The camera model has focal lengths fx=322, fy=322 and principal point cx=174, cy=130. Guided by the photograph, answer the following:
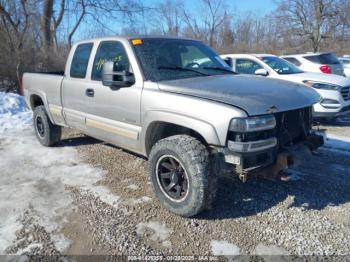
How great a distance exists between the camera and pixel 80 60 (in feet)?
16.2

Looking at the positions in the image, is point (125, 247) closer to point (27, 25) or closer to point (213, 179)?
point (213, 179)

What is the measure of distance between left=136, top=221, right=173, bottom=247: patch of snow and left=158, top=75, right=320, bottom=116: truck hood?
141 centimetres

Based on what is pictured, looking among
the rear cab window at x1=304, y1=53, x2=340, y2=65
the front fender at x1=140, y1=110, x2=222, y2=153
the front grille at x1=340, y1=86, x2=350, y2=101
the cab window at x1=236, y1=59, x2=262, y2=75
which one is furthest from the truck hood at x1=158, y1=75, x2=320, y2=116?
the rear cab window at x1=304, y1=53, x2=340, y2=65

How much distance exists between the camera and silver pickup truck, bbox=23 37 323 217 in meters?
3.06

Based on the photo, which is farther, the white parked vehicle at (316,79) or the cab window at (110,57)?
the white parked vehicle at (316,79)

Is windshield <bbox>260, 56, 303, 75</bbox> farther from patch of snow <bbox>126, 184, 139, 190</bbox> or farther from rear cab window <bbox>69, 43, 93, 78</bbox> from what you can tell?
patch of snow <bbox>126, 184, 139, 190</bbox>

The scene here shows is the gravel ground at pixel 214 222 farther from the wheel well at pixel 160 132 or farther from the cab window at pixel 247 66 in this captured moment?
the cab window at pixel 247 66

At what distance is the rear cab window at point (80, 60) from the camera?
15.6 ft

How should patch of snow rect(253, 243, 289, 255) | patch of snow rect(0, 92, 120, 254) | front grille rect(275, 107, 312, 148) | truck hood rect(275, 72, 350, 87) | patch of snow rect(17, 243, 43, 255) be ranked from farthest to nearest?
1. truck hood rect(275, 72, 350, 87)
2. patch of snow rect(0, 92, 120, 254)
3. front grille rect(275, 107, 312, 148)
4. patch of snow rect(17, 243, 43, 255)
5. patch of snow rect(253, 243, 289, 255)

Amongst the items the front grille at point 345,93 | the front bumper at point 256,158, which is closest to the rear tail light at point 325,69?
the front grille at point 345,93

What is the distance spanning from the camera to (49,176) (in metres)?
4.78

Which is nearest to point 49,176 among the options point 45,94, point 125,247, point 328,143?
point 45,94

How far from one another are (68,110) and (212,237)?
10.5ft

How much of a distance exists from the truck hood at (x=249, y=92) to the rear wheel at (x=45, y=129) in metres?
3.23
